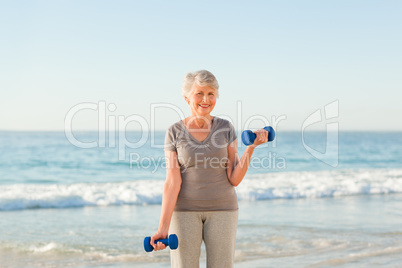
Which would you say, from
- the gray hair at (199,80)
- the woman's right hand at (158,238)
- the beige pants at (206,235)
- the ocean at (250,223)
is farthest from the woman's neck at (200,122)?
the ocean at (250,223)

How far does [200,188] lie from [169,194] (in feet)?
0.55

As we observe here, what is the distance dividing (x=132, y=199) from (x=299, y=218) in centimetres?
394

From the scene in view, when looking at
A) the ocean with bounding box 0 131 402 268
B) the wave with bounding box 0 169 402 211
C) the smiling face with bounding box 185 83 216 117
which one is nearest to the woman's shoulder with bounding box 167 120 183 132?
the smiling face with bounding box 185 83 216 117

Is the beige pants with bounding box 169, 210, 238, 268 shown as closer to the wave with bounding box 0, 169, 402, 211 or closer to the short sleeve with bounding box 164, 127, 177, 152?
the short sleeve with bounding box 164, 127, 177, 152

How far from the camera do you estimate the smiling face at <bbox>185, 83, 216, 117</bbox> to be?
7.66 feet

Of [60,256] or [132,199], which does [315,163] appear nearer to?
[132,199]

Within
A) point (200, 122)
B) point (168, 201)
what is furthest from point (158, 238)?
point (200, 122)

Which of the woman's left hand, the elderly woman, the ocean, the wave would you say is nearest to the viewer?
the woman's left hand

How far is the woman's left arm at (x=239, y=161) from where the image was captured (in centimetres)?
224

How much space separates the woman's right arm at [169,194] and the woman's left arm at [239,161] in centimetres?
28

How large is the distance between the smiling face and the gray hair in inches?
0.8

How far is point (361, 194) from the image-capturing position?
32.0 ft

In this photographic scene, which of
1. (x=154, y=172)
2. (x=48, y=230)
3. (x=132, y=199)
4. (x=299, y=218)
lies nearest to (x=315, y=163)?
(x=154, y=172)

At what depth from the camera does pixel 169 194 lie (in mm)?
2311
